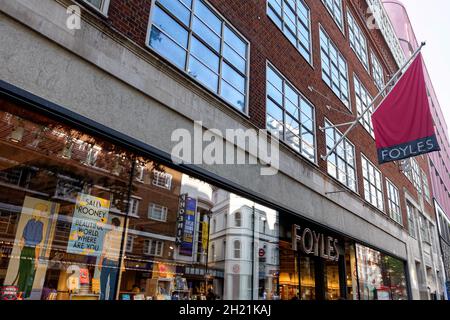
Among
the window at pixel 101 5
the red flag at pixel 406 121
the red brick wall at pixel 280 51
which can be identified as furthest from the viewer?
the red flag at pixel 406 121

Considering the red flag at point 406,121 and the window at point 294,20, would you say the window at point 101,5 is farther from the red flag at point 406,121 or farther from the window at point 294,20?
the red flag at point 406,121

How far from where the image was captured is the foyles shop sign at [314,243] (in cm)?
1079

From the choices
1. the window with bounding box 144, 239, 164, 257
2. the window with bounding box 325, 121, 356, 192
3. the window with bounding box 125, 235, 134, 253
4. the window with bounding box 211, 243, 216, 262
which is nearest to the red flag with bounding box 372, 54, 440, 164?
the window with bounding box 325, 121, 356, 192

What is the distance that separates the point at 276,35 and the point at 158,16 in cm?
549

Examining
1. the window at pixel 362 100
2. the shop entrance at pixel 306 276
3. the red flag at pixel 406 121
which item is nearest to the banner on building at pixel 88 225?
the shop entrance at pixel 306 276

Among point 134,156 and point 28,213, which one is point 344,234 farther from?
point 28,213

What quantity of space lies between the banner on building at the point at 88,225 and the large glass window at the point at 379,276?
37.9 feet

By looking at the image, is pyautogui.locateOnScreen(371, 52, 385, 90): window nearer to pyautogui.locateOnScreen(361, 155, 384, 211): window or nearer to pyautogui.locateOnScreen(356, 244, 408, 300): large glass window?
pyautogui.locateOnScreen(361, 155, 384, 211): window

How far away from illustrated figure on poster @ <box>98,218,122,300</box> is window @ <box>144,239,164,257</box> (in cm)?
55

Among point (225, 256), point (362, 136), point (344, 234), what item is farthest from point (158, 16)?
point (362, 136)

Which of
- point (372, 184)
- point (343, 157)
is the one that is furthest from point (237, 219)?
point (372, 184)

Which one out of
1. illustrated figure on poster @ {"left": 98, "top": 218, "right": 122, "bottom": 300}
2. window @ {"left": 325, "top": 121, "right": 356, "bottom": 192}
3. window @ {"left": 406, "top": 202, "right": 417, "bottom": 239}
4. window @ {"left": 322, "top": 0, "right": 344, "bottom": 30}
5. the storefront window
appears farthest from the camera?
window @ {"left": 406, "top": 202, "right": 417, "bottom": 239}

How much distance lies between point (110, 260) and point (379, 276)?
1415 cm
